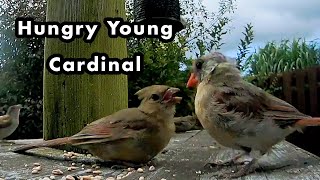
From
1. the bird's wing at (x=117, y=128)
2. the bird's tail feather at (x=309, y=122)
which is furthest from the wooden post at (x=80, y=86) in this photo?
the bird's tail feather at (x=309, y=122)

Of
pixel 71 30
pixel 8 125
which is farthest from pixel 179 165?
pixel 8 125

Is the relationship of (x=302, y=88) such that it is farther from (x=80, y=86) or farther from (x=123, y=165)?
(x=123, y=165)

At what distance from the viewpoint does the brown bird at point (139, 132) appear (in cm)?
180

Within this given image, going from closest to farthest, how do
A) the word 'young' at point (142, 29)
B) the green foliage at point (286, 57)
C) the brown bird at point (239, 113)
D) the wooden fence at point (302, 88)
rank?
the brown bird at point (239, 113)
the word 'young' at point (142, 29)
the wooden fence at point (302, 88)
the green foliage at point (286, 57)

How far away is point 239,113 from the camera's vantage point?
162cm

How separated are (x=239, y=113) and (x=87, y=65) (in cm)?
94

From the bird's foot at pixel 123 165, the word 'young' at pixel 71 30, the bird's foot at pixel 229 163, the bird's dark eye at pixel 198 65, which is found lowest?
the bird's foot at pixel 123 165

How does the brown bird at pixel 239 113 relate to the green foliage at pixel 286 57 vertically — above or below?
below

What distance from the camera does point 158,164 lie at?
1823mm

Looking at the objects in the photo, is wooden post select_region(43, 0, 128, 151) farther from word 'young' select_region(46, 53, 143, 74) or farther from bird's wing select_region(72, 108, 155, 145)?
bird's wing select_region(72, 108, 155, 145)

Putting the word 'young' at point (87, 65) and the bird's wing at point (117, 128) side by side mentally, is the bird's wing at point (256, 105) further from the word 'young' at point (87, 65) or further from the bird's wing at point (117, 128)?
the word 'young' at point (87, 65)

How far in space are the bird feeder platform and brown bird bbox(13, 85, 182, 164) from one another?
6 cm

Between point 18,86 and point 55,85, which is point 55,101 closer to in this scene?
point 55,85

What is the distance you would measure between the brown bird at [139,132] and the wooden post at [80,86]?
45 cm
